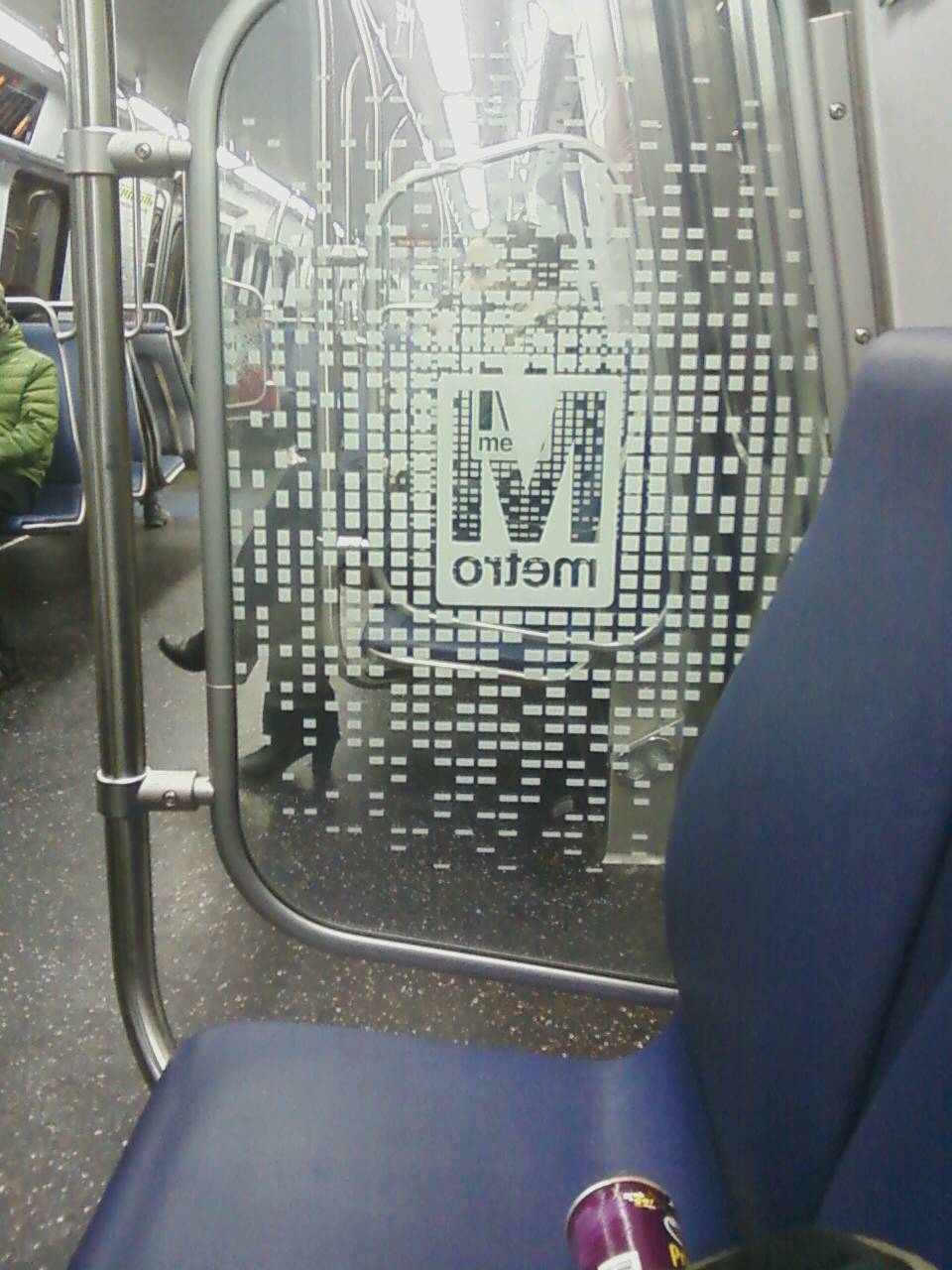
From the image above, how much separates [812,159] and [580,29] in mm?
213

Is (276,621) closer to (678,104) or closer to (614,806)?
(614,806)

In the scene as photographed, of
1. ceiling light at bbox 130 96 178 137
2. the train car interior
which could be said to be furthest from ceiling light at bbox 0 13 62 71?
the train car interior

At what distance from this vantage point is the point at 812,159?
78 cm

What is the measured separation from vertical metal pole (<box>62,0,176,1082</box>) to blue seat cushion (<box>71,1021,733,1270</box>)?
0.27 meters

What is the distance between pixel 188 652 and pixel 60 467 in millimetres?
2078

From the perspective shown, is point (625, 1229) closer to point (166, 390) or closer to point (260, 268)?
point (260, 268)

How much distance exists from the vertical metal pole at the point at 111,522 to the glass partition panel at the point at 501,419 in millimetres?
111

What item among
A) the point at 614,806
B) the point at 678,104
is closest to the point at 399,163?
the point at 678,104

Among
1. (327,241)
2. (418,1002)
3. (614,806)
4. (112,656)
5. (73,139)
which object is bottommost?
(418,1002)

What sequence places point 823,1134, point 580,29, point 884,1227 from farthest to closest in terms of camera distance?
point 580,29 < point 823,1134 < point 884,1227

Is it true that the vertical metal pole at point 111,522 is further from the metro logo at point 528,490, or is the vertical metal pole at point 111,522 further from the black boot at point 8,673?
the black boot at point 8,673

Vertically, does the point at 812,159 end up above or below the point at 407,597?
above

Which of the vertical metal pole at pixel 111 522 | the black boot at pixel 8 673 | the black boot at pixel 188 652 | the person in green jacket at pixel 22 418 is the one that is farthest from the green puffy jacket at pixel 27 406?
the vertical metal pole at pixel 111 522

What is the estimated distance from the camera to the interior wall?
719 mm
